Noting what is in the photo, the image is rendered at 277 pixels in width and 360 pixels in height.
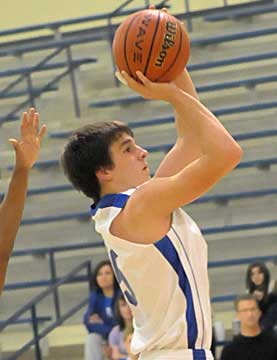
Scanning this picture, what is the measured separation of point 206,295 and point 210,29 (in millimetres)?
→ 7870

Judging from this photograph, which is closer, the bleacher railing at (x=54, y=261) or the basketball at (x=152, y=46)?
the basketball at (x=152, y=46)

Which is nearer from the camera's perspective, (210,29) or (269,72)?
(269,72)

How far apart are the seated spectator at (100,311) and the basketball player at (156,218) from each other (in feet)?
15.7

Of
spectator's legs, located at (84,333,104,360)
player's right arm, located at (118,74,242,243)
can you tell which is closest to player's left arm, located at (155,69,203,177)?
player's right arm, located at (118,74,242,243)

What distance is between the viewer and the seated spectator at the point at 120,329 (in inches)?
302

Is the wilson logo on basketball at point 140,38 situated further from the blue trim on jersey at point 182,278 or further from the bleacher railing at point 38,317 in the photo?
the bleacher railing at point 38,317

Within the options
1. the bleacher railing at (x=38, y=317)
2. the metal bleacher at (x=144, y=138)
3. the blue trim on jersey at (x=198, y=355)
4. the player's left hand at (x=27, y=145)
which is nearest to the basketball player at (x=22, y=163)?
the player's left hand at (x=27, y=145)

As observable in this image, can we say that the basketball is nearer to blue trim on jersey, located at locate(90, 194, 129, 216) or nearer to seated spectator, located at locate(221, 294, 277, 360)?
blue trim on jersey, located at locate(90, 194, 129, 216)

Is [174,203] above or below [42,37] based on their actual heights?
above

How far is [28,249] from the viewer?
991 cm

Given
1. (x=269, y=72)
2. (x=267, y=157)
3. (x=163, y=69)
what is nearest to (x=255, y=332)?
(x=267, y=157)

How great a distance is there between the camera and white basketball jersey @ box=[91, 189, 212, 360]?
3.21m

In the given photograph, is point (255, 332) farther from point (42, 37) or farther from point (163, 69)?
point (42, 37)

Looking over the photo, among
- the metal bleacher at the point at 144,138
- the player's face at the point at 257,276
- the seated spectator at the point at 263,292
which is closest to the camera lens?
the seated spectator at the point at 263,292
